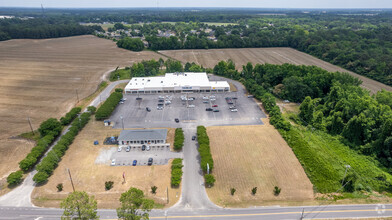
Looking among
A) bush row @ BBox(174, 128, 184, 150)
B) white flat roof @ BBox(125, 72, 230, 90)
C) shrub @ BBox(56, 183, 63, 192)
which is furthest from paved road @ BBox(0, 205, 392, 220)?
white flat roof @ BBox(125, 72, 230, 90)

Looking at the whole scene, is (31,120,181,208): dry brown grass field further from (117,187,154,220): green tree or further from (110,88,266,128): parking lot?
(110,88,266,128): parking lot

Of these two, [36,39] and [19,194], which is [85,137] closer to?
[19,194]

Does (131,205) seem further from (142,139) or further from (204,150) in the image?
(142,139)

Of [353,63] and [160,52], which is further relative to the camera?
[160,52]

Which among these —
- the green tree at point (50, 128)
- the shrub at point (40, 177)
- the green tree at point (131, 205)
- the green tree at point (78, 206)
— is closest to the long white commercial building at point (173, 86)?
the green tree at point (50, 128)

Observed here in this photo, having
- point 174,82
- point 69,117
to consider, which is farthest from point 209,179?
→ point 174,82

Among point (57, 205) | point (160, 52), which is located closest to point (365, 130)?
point (57, 205)
